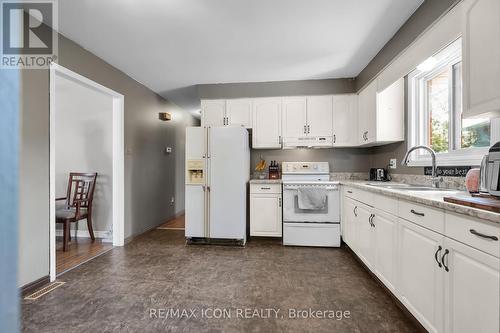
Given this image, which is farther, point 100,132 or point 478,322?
point 100,132

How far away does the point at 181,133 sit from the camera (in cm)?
547

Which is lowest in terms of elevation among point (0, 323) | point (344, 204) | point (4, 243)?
point (344, 204)

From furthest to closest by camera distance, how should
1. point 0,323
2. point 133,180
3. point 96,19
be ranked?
point 133,180
point 96,19
point 0,323

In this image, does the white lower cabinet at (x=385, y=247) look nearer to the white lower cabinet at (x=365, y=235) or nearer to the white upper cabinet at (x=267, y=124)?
the white lower cabinet at (x=365, y=235)

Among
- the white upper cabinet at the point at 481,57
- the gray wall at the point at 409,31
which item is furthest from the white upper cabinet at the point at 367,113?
the white upper cabinet at the point at 481,57

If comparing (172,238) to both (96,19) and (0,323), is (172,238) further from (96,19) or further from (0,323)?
Answer: (0,323)

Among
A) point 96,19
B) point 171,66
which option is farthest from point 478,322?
point 171,66

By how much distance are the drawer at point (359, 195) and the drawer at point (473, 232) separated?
1.02 m

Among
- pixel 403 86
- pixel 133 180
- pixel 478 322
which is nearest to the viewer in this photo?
pixel 478 322

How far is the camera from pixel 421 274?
1.47m

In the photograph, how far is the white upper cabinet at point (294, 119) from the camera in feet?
12.1

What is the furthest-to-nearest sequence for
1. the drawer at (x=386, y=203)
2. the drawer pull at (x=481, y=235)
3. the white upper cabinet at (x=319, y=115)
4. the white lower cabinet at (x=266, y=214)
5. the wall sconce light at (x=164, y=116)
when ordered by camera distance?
1. the wall sconce light at (x=164, y=116)
2. the white upper cabinet at (x=319, y=115)
3. the white lower cabinet at (x=266, y=214)
4. the drawer at (x=386, y=203)
5. the drawer pull at (x=481, y=235)

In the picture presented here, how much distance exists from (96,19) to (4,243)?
102 inches

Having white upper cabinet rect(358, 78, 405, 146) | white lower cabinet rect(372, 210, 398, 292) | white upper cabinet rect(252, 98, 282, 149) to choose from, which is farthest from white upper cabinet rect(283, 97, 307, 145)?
→ white lower cabinet rect(372, 210, 398, 292)
